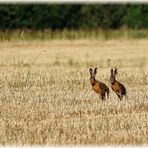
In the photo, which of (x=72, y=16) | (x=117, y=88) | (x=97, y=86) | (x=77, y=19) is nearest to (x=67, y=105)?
(x=97, y=86)

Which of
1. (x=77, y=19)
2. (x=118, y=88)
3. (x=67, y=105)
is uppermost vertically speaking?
(x=77, y=19)

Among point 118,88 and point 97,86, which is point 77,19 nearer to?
point 118,88

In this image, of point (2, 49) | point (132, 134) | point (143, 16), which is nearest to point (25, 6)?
point (143, 16)

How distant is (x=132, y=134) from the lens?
8406mm

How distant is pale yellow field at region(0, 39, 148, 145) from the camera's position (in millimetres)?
8375

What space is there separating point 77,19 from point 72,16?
2.43ft

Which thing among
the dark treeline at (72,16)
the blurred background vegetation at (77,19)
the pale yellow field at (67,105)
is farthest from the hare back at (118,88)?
the dark treeline at (72,16)

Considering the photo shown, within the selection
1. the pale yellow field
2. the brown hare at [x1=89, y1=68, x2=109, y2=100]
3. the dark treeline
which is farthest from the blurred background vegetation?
the brown hare at [x1=89, y1=68, x2=109, y2=100]

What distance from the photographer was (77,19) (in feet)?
119

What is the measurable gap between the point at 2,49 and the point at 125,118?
1416cm

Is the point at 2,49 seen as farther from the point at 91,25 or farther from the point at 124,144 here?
the point at 124,144

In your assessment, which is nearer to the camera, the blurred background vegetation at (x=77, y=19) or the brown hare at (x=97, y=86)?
the brown hare at (x=97, y=86)

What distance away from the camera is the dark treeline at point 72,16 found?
108 feet

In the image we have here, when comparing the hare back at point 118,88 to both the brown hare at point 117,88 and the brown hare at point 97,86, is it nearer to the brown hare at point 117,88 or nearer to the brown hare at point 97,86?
the brown hare at point 117,88
